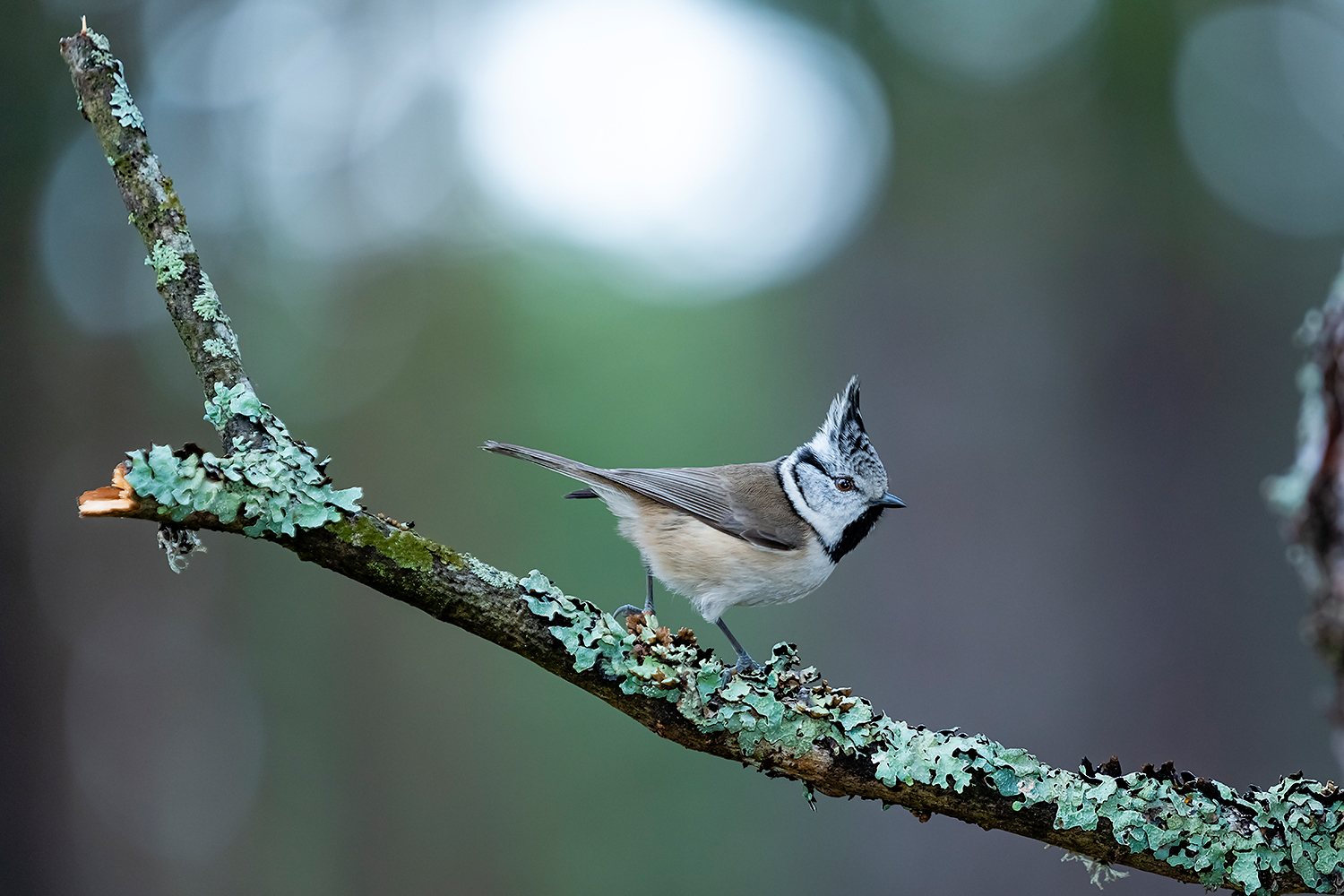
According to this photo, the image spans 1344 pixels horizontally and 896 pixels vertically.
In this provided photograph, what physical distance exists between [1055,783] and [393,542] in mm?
1437

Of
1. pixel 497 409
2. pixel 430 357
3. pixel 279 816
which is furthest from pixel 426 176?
→ pixel 279 816

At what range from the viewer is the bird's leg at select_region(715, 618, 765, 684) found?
190 centimetres

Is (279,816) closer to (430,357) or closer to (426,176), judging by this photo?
(430,357)

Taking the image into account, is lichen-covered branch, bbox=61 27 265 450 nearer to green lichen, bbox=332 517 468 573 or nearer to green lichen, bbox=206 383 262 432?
green lichen, bbox=206 383 262 432

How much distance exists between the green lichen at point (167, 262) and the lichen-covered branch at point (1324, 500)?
2.62 m

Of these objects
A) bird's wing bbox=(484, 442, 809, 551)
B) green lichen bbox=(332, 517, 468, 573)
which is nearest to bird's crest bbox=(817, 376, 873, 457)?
bird's wing bbox=(484, 442, 809, 551)

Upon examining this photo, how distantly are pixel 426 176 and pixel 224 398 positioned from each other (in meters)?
6.34

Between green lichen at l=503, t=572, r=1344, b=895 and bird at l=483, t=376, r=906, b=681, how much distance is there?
3.06ft

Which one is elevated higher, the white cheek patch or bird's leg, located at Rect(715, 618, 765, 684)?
the white cheek patch

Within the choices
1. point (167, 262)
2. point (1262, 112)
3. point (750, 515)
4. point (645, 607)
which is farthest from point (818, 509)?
point (1262, 112)

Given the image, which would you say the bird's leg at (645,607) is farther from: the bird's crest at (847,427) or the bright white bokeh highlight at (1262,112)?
the bright white bokeh highlight at (1262,112)

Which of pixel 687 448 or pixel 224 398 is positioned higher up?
pixel 687 448

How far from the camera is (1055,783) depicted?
5.90 ft

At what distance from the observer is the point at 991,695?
4.48 m
